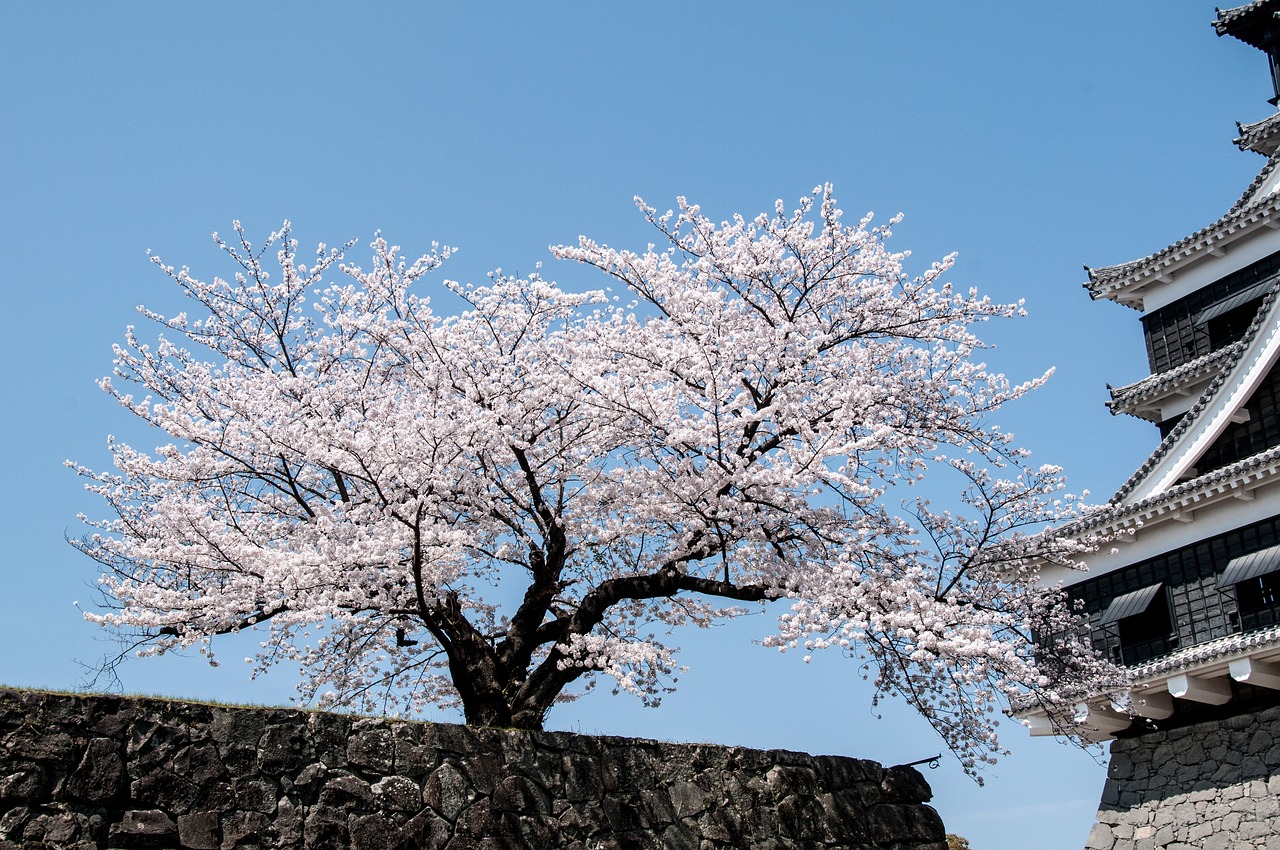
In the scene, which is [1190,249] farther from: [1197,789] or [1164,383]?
[1197,789]

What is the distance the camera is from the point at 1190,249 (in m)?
23.5

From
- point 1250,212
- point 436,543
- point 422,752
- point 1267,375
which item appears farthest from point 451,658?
point 1250,212

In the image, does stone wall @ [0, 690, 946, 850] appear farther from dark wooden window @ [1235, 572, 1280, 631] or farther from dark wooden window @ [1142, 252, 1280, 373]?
dark wooden window @ [1142, 252, 1280, 373]

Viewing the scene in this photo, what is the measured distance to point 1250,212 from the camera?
2247cm

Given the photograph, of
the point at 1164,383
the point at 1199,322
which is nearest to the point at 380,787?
the point at 1164,383

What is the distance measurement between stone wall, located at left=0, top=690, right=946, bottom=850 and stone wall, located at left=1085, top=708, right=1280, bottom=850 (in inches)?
356

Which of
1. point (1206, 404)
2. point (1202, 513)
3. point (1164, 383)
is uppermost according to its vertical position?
point (1164, 383)

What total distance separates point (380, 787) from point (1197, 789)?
1511 centimetres

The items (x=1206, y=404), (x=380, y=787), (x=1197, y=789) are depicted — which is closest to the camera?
(x=380, y=787)

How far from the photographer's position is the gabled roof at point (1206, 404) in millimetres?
20516

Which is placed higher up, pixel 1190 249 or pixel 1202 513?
pixel 1190 249

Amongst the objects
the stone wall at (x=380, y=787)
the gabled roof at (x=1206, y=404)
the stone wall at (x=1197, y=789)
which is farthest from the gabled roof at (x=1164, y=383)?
the stone wall at (x=380, y=787)

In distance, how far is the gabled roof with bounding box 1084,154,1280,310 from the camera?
2248 centimetres

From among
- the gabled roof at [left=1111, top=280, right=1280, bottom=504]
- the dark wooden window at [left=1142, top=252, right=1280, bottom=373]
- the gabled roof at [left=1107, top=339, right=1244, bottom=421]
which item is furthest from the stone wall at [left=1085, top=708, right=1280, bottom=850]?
the dark wooden window at [left=1142, top=252, right=1280, bottom=373]
